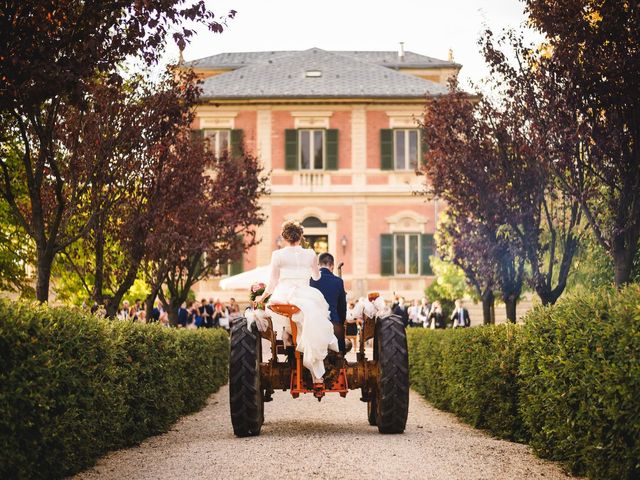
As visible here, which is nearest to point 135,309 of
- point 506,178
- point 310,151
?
point 310,151

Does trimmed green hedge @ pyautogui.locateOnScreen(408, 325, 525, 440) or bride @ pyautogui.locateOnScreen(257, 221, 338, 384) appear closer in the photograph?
bride @ pyautogui.locateOnScreen(257, 221, 338, 384)

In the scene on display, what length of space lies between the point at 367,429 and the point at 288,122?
29.8m

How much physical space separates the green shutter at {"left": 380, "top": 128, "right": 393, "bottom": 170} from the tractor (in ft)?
97.1

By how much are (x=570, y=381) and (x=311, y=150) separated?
1277 inches

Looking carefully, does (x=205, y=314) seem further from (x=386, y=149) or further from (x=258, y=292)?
(x=258, y=292)

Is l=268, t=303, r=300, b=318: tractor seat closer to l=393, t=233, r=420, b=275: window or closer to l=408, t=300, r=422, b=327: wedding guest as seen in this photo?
l=408, t=300, r=422, b=327: wedding guest

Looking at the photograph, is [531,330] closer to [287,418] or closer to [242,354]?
[242,354]

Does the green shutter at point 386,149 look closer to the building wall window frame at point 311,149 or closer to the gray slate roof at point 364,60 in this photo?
the building wall window frame at point 311,149

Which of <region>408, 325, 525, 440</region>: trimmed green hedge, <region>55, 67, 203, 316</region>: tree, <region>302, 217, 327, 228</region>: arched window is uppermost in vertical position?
<region>302, 217, 327, 228</region>: arched window

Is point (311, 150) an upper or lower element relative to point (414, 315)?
upper

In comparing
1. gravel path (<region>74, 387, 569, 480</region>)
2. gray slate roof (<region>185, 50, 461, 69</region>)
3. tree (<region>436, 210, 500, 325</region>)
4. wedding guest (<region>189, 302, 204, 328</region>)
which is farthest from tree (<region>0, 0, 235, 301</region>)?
gray slate roof (<region>185, 50, 461, 69</region>)

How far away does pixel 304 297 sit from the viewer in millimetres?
9078

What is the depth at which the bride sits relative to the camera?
9023 millimetres

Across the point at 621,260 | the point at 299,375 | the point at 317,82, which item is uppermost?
the point at 317,82
